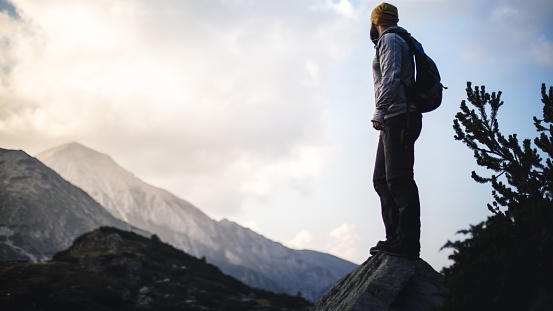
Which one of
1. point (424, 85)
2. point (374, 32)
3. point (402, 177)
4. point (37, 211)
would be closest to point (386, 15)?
point (374, 32)

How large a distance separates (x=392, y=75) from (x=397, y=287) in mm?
2839

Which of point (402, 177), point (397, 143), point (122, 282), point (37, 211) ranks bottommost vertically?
point (122, 282)

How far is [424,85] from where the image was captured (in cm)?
510

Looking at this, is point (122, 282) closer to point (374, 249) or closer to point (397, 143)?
point (374, 249)

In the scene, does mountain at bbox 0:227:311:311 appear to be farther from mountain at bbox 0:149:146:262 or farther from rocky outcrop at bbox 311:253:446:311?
mountain at bbox 0:149:146:262

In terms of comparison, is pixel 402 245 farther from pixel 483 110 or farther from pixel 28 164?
pixel 28 164

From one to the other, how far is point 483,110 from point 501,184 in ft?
4.96

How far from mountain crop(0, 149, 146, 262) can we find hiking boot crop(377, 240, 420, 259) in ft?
334

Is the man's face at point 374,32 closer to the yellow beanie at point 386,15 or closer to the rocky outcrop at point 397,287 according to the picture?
the yellow beanie at point 386,15

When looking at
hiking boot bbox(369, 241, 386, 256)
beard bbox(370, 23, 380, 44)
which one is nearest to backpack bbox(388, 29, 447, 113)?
beard bbox(370, 23, 380, 44)

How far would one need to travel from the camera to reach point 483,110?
700 cm

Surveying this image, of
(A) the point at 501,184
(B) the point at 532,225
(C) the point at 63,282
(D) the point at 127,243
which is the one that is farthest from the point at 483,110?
(D) the point at 127,243

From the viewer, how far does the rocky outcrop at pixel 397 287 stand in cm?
412

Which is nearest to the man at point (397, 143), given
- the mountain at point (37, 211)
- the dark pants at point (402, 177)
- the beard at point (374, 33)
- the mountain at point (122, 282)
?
the dark pants at point (402, 177)
